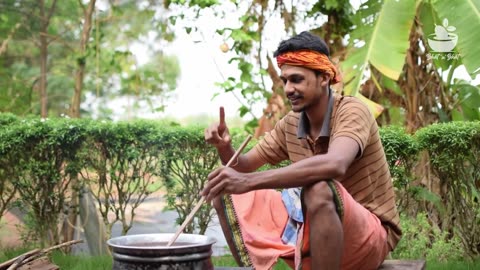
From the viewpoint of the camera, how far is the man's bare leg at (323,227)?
283 centimetres

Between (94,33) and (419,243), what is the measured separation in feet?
15.0

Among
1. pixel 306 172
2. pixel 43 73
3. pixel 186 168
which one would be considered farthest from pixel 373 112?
pixel 43 73

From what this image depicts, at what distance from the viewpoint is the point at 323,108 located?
3.36m

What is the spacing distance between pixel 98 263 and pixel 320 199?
2.65m

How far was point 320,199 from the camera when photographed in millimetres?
2824

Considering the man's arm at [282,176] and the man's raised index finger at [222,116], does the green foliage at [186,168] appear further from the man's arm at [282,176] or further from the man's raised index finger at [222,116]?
the man's arm at [282,176]

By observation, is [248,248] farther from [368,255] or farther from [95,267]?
[95,267]

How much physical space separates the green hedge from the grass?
26cm

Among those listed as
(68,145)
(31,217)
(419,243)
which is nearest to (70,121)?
(68,145)

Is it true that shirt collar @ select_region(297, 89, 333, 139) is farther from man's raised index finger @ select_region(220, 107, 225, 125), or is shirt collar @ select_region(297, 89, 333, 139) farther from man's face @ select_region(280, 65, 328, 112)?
man's raised index finger @ select_region(220, 107, 225, 125)

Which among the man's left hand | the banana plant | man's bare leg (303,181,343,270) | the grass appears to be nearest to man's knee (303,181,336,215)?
man's bare leg (303,181,343,270)

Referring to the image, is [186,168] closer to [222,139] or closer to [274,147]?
[274,147]

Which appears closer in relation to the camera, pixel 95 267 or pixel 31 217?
pixel 95 267

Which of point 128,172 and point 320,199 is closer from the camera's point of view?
point 320,199
